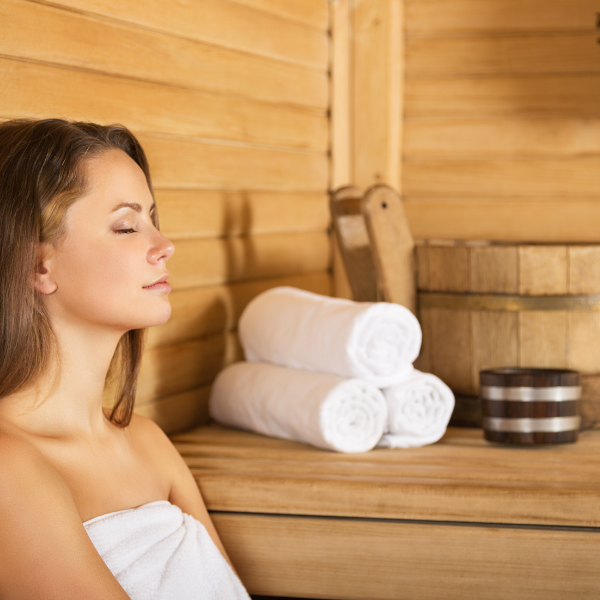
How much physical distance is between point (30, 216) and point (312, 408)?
2.34 feet

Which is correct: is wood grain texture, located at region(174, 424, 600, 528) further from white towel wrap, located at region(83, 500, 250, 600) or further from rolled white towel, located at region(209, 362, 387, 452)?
white towel wrap, located at region(83, 500, 250, 600)

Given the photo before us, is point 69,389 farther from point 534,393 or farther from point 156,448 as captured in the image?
point 534,393

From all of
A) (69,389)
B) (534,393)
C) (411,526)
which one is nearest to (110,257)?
(69,389)

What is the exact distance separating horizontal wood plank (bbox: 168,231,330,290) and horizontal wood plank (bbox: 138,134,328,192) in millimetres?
140

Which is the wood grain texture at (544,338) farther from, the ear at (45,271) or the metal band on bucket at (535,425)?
the ear at (45,271)

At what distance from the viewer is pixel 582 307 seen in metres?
1.75

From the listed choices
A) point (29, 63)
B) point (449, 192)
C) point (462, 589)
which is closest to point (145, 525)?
point (462, 589)

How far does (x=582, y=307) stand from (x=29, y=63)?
124 centimetres

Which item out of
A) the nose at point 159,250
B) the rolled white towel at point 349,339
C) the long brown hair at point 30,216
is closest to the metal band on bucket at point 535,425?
the rolled white towel at point 349,339

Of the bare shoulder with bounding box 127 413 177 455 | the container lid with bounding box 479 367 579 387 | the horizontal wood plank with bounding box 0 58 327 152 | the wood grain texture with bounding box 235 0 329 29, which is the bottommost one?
the bare shoulder with bounding box 127 413 177 455

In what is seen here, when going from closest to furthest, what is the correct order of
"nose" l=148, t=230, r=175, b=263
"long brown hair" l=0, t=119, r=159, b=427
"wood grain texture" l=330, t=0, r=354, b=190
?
"long brown hair" l=0, t=119, r=159, b=427 < "nose" l=148, t=230, r=175, b=263 < "wood grain texture" l=330, t=0, r=354, b=190

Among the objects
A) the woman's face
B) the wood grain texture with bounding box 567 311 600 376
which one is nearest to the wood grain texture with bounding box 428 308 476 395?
the wood grain texture with bounding box 567 311 600 376

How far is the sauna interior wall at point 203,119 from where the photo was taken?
1.46m

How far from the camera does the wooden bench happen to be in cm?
134
